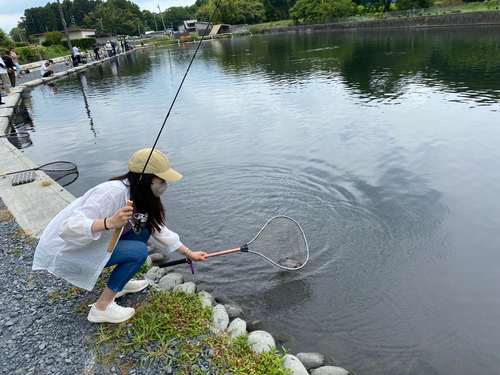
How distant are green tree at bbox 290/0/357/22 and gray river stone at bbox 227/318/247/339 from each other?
76.8 metres

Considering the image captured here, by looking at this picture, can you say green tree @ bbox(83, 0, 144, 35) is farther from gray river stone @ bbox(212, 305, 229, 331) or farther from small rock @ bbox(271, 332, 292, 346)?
small rock @ bbox(271, 332, 292, 346)

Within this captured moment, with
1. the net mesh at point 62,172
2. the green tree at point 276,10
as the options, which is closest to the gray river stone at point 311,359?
the net mesh at point 62,172

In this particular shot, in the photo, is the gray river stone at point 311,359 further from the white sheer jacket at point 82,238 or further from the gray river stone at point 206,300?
the white sheer jacket at point 82,238

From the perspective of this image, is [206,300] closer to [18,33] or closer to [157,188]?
[157,188]

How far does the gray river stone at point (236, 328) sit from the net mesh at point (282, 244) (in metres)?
1.09

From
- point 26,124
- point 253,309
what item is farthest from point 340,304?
point 26,124

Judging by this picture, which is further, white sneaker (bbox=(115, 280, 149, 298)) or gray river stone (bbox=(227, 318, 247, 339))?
white sneaker (bbox=(115, 280, 149, 298))

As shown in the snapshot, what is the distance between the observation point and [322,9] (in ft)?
236

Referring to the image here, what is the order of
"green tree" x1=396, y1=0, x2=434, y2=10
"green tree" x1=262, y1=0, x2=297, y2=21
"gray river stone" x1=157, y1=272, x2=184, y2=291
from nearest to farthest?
"gray river stone" x1=157, y1=272, x2=184, y2=291, "green tree" x1=396, y1=0, x2=434, y2=10, "green tree" x1=262, y1=0, x2=297, y2=21

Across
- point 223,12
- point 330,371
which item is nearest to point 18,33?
point 223,12

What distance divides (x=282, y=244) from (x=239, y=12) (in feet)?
394

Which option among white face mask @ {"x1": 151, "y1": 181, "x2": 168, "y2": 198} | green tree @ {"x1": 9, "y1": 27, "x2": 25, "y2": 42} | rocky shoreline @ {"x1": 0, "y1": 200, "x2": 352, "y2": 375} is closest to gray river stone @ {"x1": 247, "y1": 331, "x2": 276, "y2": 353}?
rocky shoreline @ {"x1": 0, "y1": 200, "x2": 352, "y2": 375}

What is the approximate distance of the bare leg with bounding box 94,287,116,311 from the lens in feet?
11.7

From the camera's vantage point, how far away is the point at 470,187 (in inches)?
292
